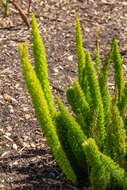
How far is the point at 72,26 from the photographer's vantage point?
281 cm

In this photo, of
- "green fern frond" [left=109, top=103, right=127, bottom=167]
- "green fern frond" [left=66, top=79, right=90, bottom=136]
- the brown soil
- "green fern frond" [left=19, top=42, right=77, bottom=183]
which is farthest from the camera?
the brown soil

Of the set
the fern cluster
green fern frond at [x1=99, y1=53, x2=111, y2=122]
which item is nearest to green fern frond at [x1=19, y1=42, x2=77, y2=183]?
the fern cluster

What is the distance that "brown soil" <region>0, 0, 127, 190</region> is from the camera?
1600 millimetres

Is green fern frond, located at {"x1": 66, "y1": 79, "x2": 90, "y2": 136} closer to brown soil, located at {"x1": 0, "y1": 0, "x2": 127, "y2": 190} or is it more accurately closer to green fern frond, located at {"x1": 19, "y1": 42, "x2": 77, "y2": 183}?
green fern frond, located at {"x1": 19, "y1": 42, "x2": 77, "y2": 183}

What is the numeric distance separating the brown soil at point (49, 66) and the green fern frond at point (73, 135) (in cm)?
15

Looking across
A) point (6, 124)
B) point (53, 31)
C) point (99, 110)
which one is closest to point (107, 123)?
point (99, 110)

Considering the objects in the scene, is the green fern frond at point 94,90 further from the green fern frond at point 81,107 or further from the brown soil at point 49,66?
the brown soil at point 49,66

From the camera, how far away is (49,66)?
7.87ft

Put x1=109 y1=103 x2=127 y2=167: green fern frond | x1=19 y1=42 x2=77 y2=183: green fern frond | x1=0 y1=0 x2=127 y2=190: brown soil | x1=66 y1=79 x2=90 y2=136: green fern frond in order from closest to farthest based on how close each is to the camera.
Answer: x1=19 y1=42 x2=77 y2=183: green fern frond, x1=109 y1=103 x2=127 y2=167: green fern frond, x1=66 y1=79 x2=90 y2=136: green fern frond, x1=0 y1=0 x2=127 y2=190: brown soil

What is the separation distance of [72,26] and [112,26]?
1.03ft

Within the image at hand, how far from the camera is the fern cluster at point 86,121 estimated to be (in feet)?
3.61

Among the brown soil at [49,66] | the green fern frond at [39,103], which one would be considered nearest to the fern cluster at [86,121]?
the green fern frond at [39,103]

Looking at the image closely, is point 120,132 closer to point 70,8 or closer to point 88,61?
point 88,61

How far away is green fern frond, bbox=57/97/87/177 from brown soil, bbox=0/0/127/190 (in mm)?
146
